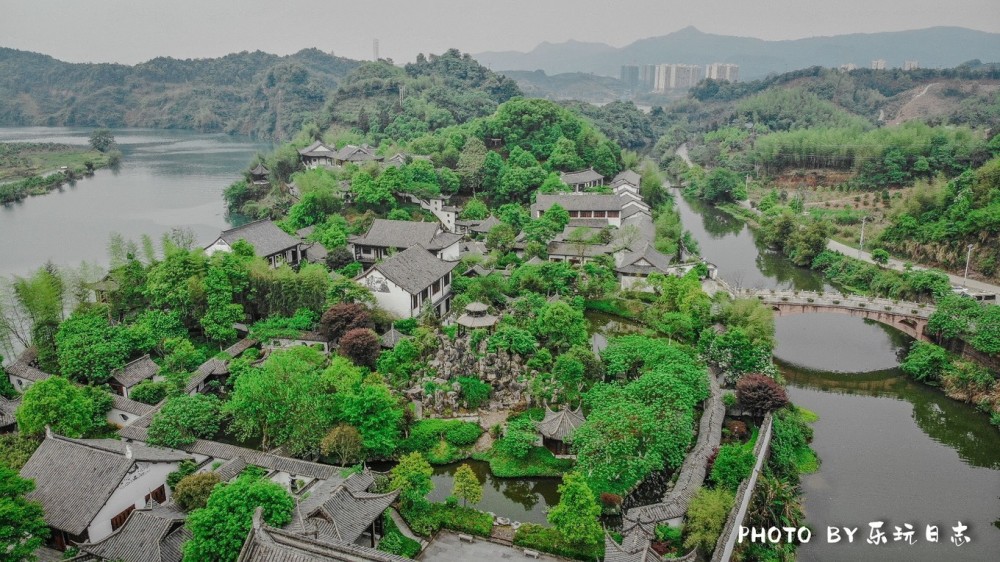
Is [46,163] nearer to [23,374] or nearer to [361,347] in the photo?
[23,374]

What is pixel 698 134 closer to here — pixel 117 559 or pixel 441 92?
pixel 441 92

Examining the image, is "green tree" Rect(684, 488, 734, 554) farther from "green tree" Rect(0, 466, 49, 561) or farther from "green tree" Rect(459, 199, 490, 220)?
"green tree" Rect(459, 199, 490, 220)

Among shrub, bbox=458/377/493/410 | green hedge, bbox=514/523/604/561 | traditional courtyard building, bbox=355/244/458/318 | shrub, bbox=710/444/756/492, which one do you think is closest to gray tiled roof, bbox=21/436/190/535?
green hedge, bbox=514/523/604/561

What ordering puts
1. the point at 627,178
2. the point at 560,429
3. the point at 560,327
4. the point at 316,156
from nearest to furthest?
the point at 560,429, the point at 560,327, the point at 627,178, the point at 316,156

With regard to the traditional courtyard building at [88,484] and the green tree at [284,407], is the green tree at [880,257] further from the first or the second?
the traditional courtyard building at [88,484]

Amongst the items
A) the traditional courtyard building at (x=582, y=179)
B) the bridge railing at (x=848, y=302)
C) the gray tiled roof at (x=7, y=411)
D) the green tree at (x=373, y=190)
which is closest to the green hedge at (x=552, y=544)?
the gray tiled roof at (x=7, y=411)

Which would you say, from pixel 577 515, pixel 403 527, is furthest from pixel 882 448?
pixel 403 527
